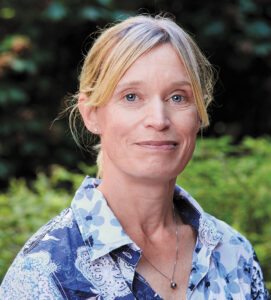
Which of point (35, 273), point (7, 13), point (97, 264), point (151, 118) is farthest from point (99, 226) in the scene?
point (7, 13)

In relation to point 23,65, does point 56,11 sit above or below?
above

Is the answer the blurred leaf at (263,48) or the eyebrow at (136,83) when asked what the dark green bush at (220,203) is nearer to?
the eyebrow at (136,83)

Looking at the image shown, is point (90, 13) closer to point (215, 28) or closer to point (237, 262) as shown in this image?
point (215, 28)

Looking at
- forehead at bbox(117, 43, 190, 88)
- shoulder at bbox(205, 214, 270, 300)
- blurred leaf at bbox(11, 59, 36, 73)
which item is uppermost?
forehead at bbox(117, 43, 190, 88)

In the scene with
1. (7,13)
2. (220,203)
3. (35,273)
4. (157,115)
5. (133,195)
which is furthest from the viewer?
(7,13)

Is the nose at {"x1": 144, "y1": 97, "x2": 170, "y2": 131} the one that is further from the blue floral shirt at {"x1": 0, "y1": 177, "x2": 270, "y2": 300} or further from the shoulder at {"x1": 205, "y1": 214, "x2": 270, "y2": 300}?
the shoulder at {"x1": 205, "y1": 214, "x2": 270, "y2": 300}

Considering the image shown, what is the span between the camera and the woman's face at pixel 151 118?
1607 millimetres

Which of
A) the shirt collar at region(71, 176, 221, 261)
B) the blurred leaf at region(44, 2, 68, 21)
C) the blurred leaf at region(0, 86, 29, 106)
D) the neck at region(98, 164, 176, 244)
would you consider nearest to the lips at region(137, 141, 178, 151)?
the neck at region(98, 164, 176, 244)

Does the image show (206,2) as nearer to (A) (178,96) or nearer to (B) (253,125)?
(B) (253,125)

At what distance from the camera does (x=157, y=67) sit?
63.3 inches

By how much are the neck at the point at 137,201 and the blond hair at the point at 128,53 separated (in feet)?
0.82

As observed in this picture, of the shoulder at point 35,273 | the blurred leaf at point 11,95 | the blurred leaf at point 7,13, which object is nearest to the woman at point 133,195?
the shoulder at point 35,273

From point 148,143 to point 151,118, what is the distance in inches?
3.0

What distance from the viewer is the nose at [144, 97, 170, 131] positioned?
1.60m
